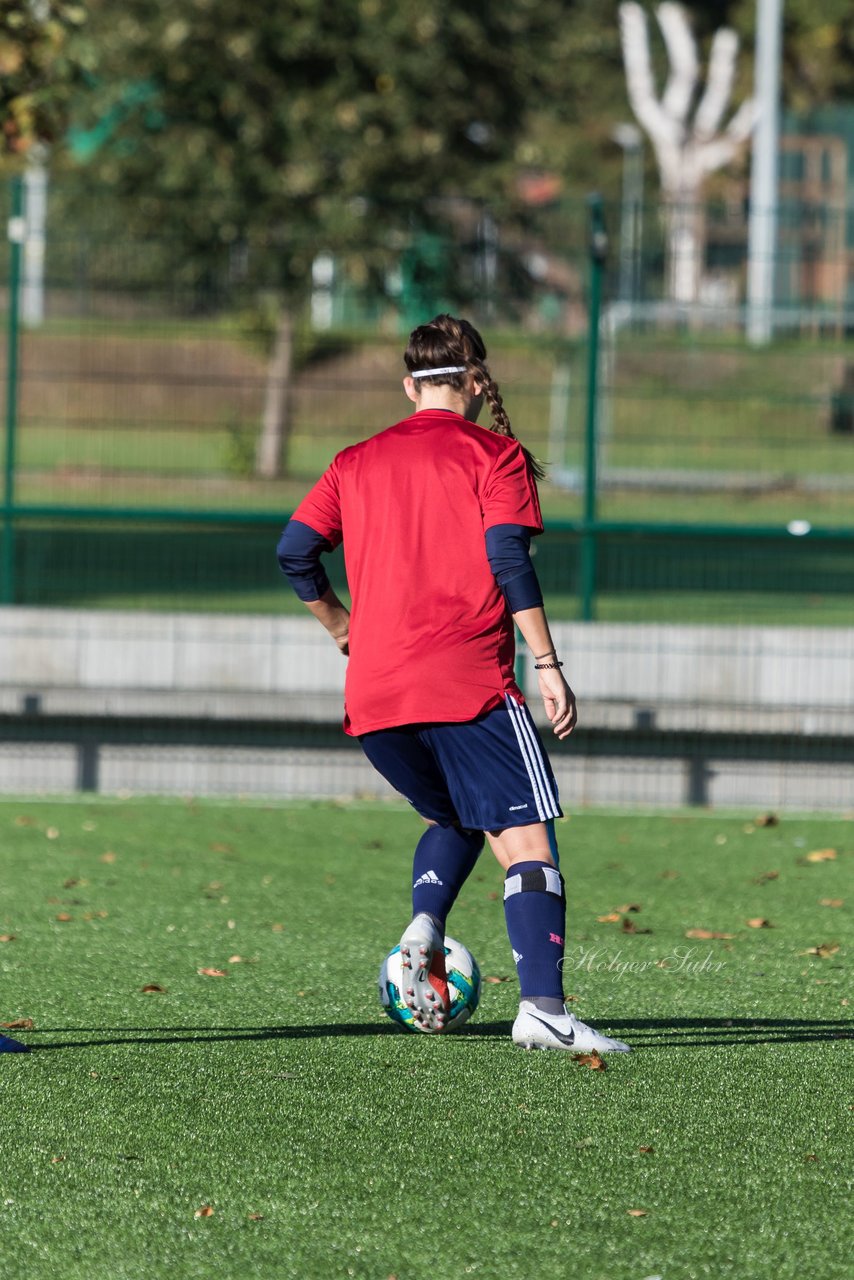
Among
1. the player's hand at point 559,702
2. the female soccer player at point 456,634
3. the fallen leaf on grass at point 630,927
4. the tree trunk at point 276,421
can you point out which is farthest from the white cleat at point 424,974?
the tree trunk at point 276,421

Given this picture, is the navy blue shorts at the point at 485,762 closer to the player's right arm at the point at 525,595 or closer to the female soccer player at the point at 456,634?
the female soccer player at the point at 456,634

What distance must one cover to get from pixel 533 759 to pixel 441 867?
468mm

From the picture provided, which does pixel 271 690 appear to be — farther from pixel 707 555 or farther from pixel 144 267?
pixel 707 555

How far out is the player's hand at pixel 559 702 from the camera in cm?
475

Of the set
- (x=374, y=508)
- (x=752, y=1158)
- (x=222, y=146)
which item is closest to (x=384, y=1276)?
(x=752, y=1158)

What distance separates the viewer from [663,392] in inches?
457

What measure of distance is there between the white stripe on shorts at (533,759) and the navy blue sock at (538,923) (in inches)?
6.1

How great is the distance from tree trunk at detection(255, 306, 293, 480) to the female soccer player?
6.07 m

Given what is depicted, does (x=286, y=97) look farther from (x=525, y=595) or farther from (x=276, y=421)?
(x=525, y=595)

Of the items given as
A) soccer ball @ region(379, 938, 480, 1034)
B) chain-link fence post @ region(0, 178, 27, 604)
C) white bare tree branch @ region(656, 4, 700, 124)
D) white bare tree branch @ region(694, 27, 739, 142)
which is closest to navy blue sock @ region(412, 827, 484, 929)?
soccer ball @ region(379, 938, 480, 1034)

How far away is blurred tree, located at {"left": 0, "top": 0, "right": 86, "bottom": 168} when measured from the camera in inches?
455

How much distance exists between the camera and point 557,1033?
16.1 feet

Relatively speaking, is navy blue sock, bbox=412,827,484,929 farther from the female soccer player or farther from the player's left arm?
the player's left arm

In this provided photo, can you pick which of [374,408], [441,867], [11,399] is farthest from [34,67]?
[441,867]
